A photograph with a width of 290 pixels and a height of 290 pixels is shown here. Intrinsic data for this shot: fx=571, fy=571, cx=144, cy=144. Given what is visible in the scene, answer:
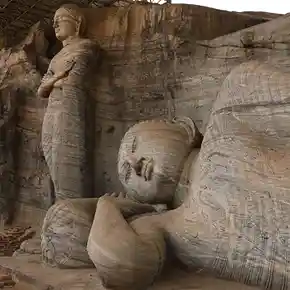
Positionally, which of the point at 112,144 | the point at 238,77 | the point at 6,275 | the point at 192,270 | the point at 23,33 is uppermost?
the point at 23,33

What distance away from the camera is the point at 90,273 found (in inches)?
93.2

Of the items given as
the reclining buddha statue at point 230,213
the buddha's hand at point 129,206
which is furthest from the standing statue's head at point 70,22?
the reclining buddha statue at point 230,213

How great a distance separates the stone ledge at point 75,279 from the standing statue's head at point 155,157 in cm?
38

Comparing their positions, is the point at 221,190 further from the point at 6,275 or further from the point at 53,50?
the point at 53,50

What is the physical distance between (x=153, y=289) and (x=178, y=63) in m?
1.89

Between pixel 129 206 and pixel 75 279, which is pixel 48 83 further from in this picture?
pixel 75 279

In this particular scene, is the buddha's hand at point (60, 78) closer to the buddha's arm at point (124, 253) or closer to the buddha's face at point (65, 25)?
the buddha's face at point (65, 25)

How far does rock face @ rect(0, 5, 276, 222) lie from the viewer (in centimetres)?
348

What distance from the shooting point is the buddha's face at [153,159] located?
238 cm

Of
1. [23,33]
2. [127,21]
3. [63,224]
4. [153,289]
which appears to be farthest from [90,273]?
[23,33]

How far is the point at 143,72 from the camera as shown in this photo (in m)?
3.76

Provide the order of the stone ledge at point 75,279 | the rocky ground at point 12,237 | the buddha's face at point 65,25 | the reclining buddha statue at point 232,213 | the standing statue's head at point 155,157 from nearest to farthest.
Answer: the reclining buddha statue at point 232,213 → the stone ledge at point 75,279 → the standing statue's head at point 155,157 → the rocky ground at point 12,237 → the buddha's face at point 65,25

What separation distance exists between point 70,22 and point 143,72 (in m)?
0.62

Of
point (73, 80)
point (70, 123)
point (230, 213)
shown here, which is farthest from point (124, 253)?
point (73, 80)
